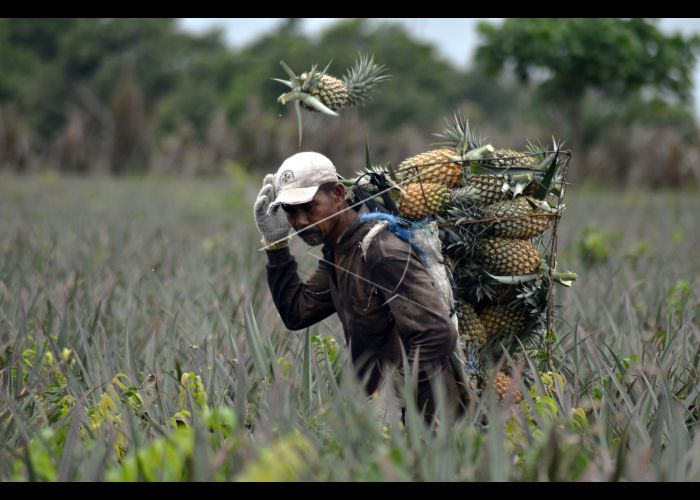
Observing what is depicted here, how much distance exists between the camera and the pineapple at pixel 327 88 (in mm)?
3256

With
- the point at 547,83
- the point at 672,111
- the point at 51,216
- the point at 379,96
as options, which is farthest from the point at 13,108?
the point at 672,111

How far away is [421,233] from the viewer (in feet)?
10.3

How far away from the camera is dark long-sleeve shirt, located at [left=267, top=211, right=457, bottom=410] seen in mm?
2963

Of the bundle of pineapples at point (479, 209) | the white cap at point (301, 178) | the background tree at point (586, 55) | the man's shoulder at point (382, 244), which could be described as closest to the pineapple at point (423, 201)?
the bundle of pineapples at point (479, 209)

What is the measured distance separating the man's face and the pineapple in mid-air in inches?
10.5

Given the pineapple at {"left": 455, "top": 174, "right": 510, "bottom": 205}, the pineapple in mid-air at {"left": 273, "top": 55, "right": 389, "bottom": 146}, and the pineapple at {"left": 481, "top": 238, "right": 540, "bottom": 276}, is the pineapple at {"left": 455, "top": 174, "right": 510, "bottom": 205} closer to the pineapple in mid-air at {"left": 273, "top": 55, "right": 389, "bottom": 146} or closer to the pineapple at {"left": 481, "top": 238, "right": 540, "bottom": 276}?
the pineapple at {"left": 481, "top": 238, "right": 540, "bottom": 276}

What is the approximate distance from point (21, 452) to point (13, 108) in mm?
19641

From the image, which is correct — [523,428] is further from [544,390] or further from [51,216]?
[51,216]

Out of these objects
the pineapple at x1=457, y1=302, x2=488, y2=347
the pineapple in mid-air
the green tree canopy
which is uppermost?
the green tree canopy

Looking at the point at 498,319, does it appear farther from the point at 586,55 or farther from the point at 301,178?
the point at 586,55

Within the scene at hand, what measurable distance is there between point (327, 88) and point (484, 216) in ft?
2.03

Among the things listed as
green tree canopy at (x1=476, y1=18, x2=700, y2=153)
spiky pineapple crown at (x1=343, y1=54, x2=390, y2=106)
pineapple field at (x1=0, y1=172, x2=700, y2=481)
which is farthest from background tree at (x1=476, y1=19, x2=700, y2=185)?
spiky pineapple crown at (x1=343, y1=54, x2=390, y2=106)

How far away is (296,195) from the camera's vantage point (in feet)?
10.0

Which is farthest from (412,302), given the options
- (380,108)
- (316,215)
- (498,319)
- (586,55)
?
(380,108)
